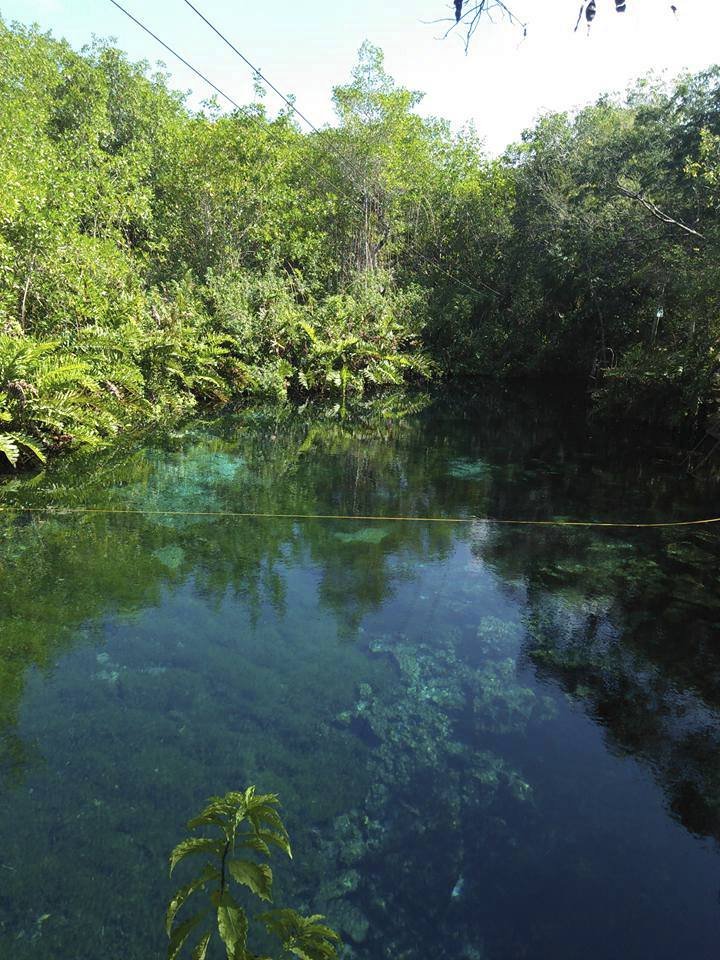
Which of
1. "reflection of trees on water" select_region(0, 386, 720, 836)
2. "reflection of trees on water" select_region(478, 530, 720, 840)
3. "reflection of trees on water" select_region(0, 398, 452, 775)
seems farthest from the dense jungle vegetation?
"reflection of trees on water" select_region(478, 530, 720, 840)

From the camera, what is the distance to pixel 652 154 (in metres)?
13.5

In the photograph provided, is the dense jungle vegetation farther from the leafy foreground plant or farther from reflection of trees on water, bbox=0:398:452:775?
the leafy foreground plant

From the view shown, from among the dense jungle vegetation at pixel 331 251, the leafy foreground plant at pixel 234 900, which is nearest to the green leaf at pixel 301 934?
the leafy foreground plant at pixel 234 900

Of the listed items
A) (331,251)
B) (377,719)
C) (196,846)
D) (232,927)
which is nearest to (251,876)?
(232,927)

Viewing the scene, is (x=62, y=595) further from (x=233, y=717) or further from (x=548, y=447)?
(x=548, y=447)

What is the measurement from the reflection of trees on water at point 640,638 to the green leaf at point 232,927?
97.4 inches

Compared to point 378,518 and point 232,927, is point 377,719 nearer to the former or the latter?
point 232,927

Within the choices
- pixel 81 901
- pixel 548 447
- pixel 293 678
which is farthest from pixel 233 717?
pixel 548 447

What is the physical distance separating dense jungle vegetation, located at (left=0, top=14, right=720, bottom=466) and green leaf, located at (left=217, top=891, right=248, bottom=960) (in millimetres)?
6697

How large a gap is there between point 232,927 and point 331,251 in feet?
72.6

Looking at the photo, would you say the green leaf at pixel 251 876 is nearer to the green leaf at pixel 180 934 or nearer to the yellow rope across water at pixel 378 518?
the green leaf at pixel 180 934

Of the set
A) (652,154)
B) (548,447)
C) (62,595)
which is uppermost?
(652,154)

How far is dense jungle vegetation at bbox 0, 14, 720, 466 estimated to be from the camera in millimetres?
9633

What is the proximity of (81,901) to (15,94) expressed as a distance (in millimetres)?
21063
